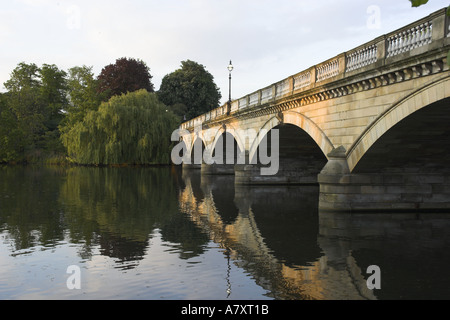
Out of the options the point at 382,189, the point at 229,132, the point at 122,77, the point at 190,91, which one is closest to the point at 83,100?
the point at 122,77

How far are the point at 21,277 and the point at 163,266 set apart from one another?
2.48m

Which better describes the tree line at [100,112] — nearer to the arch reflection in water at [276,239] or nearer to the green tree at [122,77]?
the green tree at [122,77]

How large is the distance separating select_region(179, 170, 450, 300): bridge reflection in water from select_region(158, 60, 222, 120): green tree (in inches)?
1935

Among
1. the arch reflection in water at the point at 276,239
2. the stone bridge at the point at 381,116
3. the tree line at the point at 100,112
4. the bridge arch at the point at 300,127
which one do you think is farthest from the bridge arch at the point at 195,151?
the stone bridge at the point at 381,116

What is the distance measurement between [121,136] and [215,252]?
3771cm

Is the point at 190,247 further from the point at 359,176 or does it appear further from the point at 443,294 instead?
the point at 359,176

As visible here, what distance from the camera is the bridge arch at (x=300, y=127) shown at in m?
16.2

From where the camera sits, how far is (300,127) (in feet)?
61.5

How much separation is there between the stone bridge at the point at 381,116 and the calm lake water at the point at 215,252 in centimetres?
87

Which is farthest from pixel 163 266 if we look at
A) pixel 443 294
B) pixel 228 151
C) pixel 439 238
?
pixel 228 151

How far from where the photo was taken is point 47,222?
13.5 metres

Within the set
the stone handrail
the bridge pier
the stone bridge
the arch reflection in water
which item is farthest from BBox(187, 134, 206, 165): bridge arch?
the bridge pier

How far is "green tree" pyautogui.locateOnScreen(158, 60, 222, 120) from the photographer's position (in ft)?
217
